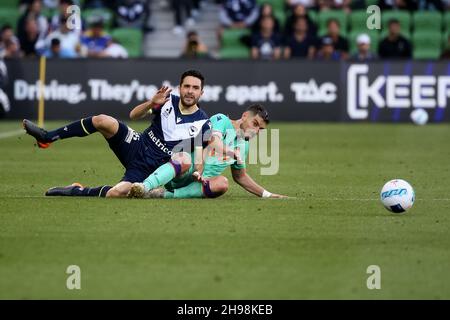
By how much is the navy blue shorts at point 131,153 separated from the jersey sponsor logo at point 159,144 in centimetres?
15

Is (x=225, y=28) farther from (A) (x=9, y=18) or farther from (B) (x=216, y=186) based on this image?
(B) (x=216, y=186)

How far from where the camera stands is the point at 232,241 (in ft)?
31.4

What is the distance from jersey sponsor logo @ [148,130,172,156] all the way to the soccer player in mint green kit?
293 mm

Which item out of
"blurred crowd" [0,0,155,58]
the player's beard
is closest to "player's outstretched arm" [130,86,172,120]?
the player's beard

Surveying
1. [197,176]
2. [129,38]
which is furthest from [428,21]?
[197,176]

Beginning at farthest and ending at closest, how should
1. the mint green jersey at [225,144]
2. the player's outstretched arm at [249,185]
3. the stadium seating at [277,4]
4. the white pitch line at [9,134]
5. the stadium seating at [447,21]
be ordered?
the stadium seating at [277,4]
the stadium seating at [447,21]
the white pitch line at [9,134]
the player's outstretched arm at [249,185]
the mint green jersey at [225,144]

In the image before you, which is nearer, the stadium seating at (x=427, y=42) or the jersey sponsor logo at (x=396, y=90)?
the jersey sponsor logo at (x=396, y=90)

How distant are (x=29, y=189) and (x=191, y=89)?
264 cm

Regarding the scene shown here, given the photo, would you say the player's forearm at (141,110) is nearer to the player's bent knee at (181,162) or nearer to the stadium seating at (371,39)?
the player's bent knee at (181,162)

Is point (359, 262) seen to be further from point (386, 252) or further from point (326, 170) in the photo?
point (326, 170)

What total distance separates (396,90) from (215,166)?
13.1 meters

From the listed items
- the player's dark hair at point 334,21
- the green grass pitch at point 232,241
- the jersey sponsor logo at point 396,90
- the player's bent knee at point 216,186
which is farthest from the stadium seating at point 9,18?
the player's bent knee at point 216,186

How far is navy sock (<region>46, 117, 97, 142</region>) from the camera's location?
12477 millimetres

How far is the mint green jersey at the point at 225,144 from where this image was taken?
12539 mm
